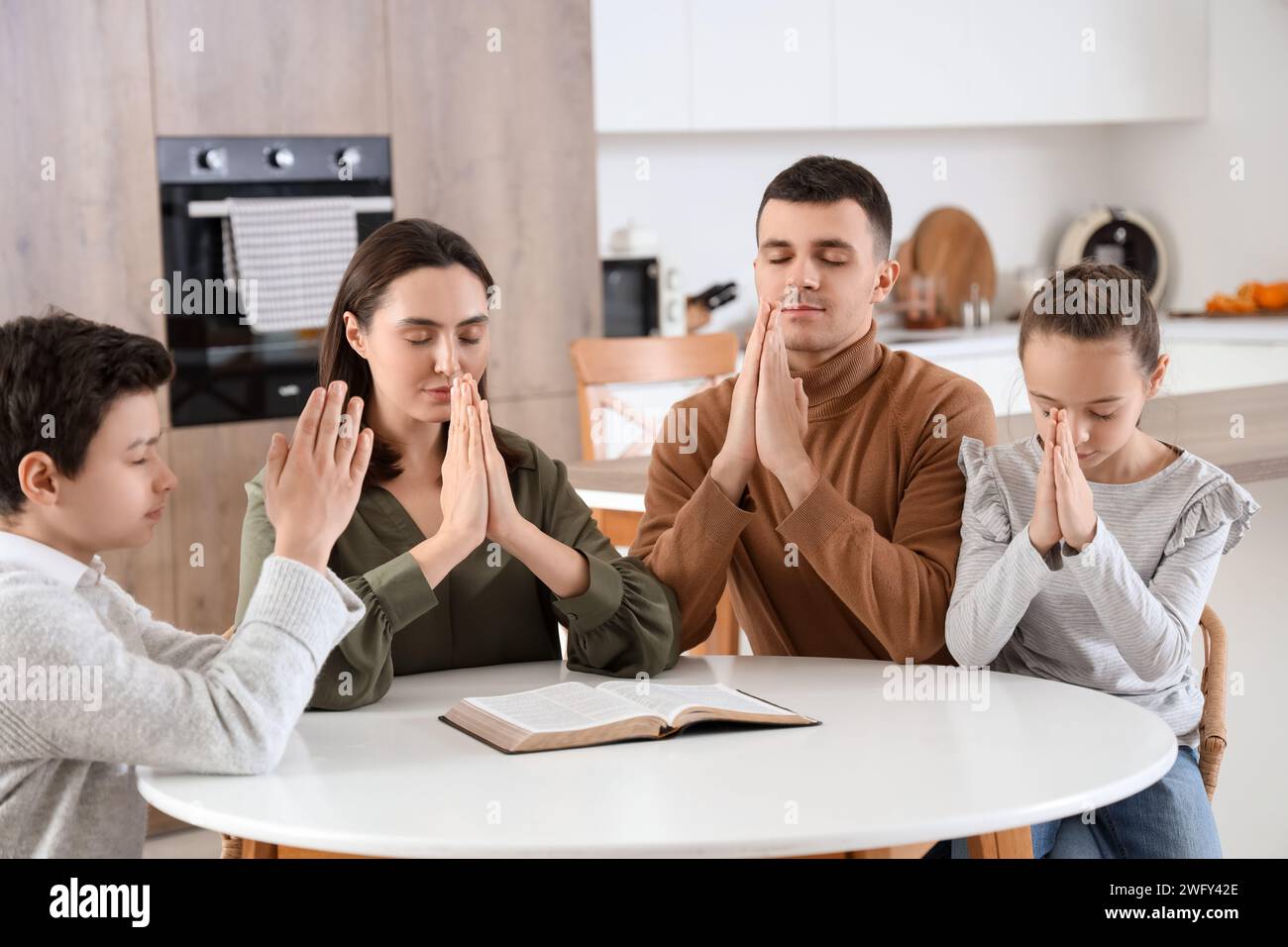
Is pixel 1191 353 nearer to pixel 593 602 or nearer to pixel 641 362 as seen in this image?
pixel 641 362

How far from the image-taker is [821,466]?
2010mm

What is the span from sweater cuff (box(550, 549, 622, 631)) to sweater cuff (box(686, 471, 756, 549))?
0.15 metres

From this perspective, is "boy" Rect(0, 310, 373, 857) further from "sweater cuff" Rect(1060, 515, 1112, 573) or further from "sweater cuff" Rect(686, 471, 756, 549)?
"sweater cuff" Rect(1060, 515, 1112, 573)

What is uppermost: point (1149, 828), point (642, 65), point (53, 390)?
point (642, 65)

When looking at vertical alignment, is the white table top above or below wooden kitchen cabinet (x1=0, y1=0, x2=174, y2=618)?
below

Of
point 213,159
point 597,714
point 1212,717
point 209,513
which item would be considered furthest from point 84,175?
point 1212,717

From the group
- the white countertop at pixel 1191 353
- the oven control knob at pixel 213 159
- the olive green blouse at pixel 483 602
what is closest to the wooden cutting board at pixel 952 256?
the white countertop at pixel 1191 353

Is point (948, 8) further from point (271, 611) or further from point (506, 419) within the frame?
point (271, 611)

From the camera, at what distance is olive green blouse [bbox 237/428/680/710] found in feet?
5.50

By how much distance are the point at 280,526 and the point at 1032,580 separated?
804 millimetres

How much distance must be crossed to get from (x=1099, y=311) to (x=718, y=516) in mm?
516

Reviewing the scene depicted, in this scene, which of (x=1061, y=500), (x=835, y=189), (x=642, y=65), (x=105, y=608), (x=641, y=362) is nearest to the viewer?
(x=105, y=608)

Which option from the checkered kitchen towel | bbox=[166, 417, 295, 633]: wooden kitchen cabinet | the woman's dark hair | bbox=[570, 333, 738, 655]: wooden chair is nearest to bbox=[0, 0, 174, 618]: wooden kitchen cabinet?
bbox=[166, 417, 295, 633]: wooden kitchen cabinet

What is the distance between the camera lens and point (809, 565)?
1989 millimetres
